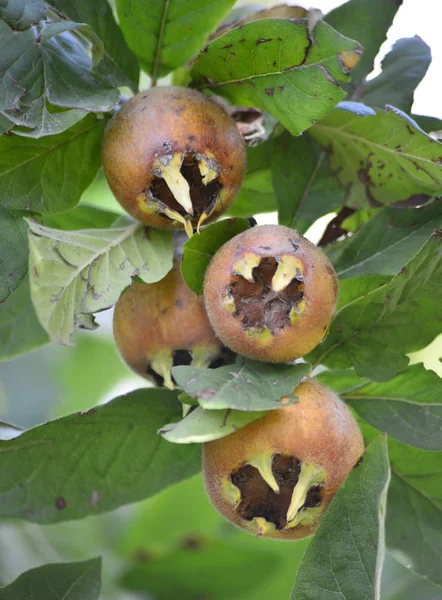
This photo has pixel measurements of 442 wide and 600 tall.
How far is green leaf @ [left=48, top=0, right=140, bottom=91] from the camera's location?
1.67 meters

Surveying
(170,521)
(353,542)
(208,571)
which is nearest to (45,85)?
(353,542)

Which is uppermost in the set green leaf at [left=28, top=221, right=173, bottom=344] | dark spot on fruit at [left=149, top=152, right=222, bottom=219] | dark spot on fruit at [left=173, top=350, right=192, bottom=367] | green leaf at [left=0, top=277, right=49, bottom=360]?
dark spot on fruit at [left=149, top=152, right=222, bottom=219]

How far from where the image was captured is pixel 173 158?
1.52 metres

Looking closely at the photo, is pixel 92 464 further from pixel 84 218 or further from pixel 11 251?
pixel 84 218

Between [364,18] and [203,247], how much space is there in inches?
33.9

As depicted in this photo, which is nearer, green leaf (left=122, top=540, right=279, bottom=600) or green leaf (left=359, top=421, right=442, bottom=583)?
green leaf (left=359, top=421, right=442, bottom=583)

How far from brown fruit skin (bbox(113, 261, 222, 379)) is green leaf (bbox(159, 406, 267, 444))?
0.22m

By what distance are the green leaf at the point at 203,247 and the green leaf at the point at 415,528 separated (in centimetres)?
76

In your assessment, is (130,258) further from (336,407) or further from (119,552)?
(119,552)

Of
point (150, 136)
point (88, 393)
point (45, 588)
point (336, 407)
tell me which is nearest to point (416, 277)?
point (336, 407)

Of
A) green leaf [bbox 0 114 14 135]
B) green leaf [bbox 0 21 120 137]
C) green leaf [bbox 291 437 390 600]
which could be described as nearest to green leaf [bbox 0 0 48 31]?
green leaf [bbox 0 21 120 137]

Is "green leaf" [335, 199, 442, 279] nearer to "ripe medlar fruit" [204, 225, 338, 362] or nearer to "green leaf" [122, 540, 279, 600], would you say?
"ripe medlar fruit" [204, 225, 338, 362]

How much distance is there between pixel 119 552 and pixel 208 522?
328 mm

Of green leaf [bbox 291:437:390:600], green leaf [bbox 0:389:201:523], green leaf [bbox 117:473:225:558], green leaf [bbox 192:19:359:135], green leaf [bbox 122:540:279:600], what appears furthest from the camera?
green leaf [bbox 117:473:225:558]
